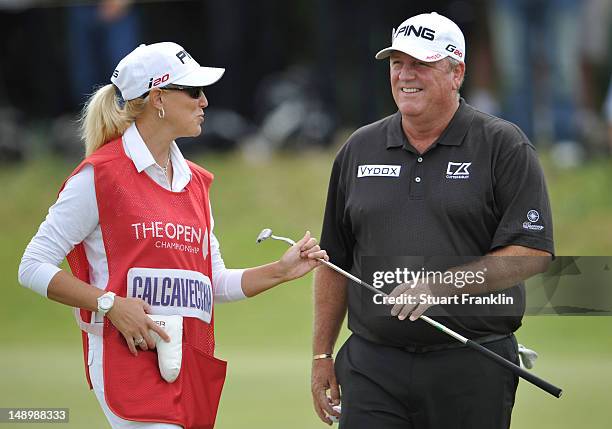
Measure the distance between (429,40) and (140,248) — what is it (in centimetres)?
136

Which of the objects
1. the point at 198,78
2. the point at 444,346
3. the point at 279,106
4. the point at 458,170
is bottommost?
the point at 444,346

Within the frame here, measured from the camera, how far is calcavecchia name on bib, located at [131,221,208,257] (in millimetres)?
4430

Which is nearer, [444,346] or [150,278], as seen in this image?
[150,278]

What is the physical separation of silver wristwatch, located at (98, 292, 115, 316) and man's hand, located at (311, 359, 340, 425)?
1.03 m

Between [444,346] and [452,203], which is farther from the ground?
[452,203]

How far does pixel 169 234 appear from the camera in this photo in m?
4.46

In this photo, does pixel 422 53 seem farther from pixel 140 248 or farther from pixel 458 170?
pixel 140 248

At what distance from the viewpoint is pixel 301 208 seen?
1466 centimetres

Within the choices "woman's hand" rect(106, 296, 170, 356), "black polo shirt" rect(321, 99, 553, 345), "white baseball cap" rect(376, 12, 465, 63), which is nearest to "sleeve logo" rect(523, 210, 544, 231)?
"black polo shirt" rect(321, 99, 553, 345)

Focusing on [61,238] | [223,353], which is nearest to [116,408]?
[61,238]

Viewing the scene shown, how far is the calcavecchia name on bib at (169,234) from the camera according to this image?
4.43m

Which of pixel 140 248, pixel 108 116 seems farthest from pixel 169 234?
pixel 108 116

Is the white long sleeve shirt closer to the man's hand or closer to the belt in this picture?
the man's hand

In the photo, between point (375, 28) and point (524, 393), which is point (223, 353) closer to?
point (524, 393)
